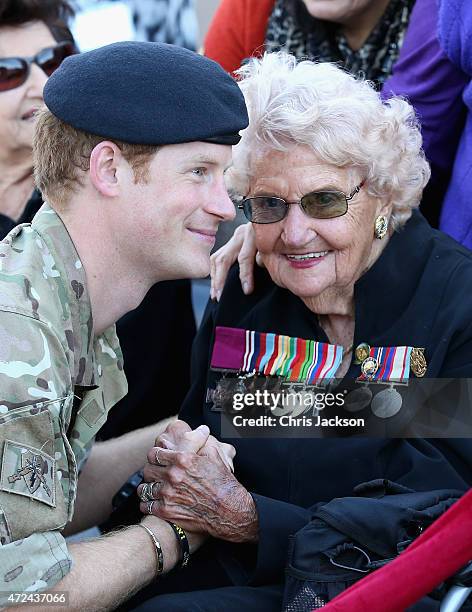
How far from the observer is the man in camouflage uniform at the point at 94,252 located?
215 centimetres

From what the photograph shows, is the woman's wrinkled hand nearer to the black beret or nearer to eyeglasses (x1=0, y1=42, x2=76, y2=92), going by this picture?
the black beret

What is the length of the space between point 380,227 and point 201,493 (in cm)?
94

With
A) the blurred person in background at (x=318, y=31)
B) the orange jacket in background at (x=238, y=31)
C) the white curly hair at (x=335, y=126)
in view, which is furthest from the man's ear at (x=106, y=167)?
the orange jacket in background at (x=238, y=31)

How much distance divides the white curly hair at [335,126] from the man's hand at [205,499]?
Result: 85 cm

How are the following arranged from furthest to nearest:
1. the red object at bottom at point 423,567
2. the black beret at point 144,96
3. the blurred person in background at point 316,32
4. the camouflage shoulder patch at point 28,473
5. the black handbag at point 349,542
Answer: the blurred person in background at point 316,32, the black beret at point 144,96, the black handbag at point 349,542, the camouflage shoulder patch at point 28,473, the red object at bottom at point 423,567

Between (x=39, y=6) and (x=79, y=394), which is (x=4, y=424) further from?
(x=39, y=6)

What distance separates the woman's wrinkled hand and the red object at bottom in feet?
4.66

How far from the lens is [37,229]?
7.95ft

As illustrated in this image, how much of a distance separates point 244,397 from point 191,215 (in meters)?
0.71

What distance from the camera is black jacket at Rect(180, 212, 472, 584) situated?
2611 millimetres

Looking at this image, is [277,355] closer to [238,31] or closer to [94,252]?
[94,252]

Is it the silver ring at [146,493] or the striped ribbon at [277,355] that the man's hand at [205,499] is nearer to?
the silver ring at [146,493]

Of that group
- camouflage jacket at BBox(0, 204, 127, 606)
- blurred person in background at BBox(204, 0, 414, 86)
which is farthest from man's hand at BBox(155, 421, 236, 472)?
blurred person in background at BBox(204, 0, 414, 86)

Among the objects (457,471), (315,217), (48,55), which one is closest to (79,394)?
(315,217)
